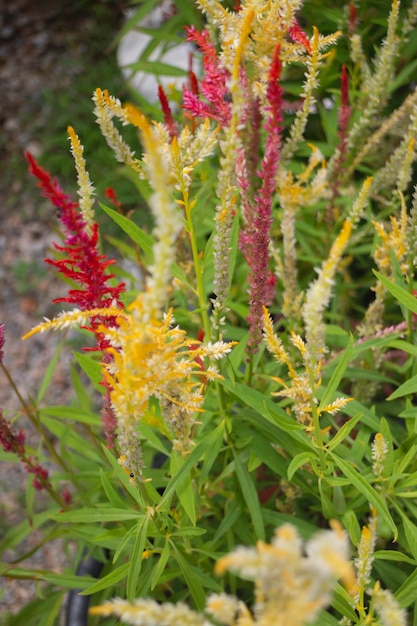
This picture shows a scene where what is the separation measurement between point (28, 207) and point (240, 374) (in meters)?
2.45

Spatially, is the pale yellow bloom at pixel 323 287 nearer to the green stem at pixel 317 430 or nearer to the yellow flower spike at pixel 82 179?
the green stem at pixel 317 430

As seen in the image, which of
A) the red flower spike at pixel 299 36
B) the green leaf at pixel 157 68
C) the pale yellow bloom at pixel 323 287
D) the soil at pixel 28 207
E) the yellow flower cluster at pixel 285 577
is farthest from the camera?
the soil at pixel 28 207

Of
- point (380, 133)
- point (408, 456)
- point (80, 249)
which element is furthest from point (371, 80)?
point (80, 249)

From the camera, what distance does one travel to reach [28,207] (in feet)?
A: 11.0

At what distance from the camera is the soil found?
247 cm

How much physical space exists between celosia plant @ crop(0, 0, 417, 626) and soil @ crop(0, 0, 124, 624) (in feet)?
2.98

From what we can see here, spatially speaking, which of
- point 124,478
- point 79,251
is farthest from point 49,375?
point 79,251

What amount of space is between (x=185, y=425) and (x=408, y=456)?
41 cm

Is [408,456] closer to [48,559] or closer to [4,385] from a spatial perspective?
[48,559]

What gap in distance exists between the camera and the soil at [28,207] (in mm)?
2473

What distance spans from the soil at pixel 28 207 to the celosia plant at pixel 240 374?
91cm

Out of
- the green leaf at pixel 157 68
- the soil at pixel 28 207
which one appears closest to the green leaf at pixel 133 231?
the green leaf at pixel 157 68

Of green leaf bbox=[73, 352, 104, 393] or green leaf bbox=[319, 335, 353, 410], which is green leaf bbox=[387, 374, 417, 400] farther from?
green leaf bbox=[73, 352, 104, 393]

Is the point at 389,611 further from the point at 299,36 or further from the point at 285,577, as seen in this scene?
the point at 299,36
